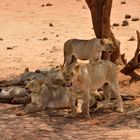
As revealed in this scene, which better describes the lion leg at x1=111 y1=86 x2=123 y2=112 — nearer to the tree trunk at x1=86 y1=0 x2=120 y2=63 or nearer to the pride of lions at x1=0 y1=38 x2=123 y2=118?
the pride of lions at x1=0 y1=38 x2=123 y2=118

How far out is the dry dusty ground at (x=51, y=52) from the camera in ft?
27.1

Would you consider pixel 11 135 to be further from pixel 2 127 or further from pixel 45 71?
pixel 45 71

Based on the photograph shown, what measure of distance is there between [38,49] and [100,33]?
4.87m

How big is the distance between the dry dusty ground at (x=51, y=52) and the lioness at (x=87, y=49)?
0.86m

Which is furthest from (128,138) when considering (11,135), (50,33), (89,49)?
(50,33)

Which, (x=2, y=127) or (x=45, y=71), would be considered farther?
(x=45, y=71)

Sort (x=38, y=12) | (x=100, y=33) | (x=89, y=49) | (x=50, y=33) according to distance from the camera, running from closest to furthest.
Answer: (x=89, y=49) < (x=100, y=33) < (x=50, y=33) < (x=38, y=12)

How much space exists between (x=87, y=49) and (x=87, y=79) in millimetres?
2423

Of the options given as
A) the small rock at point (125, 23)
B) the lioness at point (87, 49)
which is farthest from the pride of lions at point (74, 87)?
the small rock at point (125, 23)

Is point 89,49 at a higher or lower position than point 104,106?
higher

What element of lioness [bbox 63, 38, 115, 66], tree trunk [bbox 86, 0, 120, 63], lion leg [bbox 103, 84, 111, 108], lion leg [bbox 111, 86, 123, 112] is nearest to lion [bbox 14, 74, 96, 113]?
lion leg [bbox 103, 84, 111, 108]

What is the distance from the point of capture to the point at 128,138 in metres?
7.79

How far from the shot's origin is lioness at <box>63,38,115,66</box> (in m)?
11.1

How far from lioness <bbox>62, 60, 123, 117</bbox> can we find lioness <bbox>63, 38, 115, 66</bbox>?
1206mm
